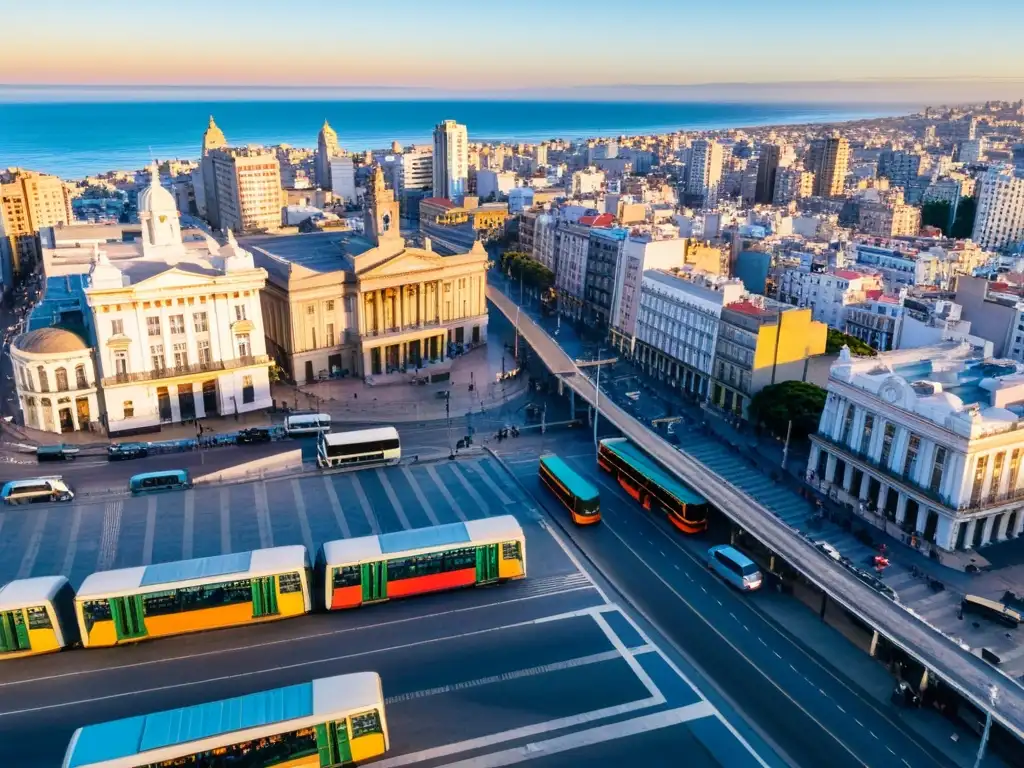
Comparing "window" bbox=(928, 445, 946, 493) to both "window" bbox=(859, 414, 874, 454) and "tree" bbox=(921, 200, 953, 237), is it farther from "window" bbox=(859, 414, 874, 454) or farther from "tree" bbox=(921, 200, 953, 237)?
"tree" bbox=(921, 200, 953, 237)

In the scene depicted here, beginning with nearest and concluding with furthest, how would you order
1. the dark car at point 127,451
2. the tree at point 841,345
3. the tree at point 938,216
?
the dark car at point 127,451 → the tree at point 841,345 → the tree at point 938,216

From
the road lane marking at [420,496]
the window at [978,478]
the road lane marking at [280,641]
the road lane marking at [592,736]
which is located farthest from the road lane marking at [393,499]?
the window at [978,478]

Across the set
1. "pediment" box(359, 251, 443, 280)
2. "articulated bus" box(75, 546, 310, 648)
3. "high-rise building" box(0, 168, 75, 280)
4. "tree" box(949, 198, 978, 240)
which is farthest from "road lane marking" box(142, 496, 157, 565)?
"tree" box(949, 198, 978, 240)

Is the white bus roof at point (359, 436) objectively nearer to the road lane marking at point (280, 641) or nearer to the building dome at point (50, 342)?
the road lane marking at point (280, 641)

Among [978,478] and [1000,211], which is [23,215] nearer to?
[978,478]

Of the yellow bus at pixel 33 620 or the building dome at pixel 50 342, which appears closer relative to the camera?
the yellow bus at pixel 33 620

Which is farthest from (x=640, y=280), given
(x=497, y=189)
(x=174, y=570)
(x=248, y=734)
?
(x=497, y=189)
